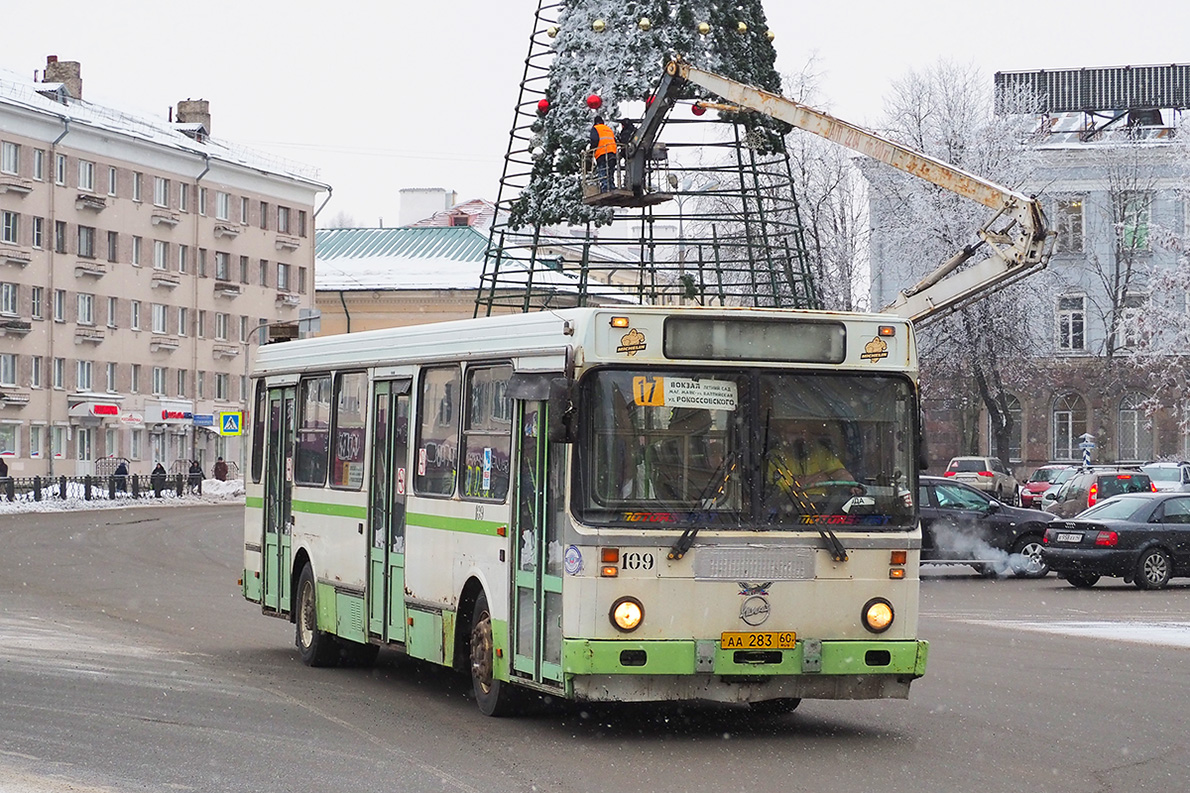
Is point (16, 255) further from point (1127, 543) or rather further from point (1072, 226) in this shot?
point (1127, 543)

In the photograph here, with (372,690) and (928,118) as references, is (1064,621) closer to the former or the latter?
(372,690)

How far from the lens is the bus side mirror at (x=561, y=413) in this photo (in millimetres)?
11133

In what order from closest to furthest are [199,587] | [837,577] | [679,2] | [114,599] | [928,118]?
[837,577] < [679,2] < [114,599] < [199,587] < [928,118]

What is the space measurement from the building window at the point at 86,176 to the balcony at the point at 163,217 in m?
4.46

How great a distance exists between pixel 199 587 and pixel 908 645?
1674 cm

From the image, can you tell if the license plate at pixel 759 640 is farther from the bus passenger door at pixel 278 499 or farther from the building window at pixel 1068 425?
the building window at pixel 1068 425

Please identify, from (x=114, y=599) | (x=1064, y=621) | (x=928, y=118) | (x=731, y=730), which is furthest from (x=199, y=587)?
(x=928, y=118)

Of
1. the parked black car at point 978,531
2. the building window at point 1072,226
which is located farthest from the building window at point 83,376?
the parked black car at point 978,531

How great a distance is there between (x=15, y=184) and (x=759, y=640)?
6883cm

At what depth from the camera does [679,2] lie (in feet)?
55.8

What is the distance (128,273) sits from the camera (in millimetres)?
83750

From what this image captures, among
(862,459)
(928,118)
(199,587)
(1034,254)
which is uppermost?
(928,118)

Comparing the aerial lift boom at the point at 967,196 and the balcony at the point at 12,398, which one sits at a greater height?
the aerial lift boom at the point at 967,196

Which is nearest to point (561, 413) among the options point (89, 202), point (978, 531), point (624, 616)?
point (624, 616)
